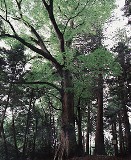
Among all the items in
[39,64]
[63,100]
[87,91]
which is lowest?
[63,100]

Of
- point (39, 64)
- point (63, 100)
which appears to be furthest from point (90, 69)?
point (39, 64)

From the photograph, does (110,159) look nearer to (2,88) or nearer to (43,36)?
(43,36)

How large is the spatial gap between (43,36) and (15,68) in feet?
31.9

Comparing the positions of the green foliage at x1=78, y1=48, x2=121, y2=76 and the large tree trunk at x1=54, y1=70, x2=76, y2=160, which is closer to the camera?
the green foliage at x1=78, y1=48, x2=121, y2=76

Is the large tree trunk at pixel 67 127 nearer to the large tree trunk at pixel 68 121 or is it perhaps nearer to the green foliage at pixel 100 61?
the large tree trunk at pixel 68 121

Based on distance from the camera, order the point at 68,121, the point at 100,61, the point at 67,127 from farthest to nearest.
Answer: the point at 68,121
the point at 67,127
the point at 100,61

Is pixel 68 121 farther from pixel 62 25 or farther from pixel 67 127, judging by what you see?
pixel 62 25

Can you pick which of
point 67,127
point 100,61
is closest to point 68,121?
point 67,127

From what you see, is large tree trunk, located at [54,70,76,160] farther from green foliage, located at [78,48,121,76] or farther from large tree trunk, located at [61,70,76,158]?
green foliage, located at [78,48,121,76]

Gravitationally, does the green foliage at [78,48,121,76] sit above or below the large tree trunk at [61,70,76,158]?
above

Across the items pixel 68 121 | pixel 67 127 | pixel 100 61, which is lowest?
pixel 67 127

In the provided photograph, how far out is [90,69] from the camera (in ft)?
46.7

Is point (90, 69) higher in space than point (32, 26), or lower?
lower

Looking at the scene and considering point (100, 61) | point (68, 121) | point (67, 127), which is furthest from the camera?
point (68, 121)
